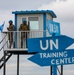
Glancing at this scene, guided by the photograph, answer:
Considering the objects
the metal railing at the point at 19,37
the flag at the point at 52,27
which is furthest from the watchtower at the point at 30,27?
the flag at the point at 52,27

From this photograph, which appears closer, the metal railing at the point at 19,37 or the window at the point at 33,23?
the metal railing at the point at 19,37

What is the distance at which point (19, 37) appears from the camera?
23.1 meters

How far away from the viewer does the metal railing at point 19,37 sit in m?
22.6

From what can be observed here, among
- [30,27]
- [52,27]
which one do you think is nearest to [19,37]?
[30,27]

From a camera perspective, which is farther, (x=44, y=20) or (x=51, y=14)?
(x=51, y=14)

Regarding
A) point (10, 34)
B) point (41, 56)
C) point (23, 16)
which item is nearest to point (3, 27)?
point (10, 34)

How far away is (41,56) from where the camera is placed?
368 inches

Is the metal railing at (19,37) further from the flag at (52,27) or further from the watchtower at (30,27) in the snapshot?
the flag at (52,27)

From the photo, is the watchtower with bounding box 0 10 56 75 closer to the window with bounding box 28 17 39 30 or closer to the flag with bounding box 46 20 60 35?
the window with bounding box 28 17 39 30

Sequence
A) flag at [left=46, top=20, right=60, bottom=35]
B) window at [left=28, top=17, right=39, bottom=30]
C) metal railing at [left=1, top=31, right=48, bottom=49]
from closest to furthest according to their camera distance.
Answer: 1. flag at [left=46, top=20, right=60, bottom=35]
2. metal railing at [left=1, top=31, right=48, bottom=49]
3. window at [left=28, top=17, right=39, bottom=30]

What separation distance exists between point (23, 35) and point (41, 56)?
→ 1346cm

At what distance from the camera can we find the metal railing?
74.2ft

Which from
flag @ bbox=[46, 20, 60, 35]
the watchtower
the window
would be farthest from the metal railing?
flag @ bbox=[46, 20, 60, 35]

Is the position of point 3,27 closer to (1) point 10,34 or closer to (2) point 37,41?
(1) point 10,34
